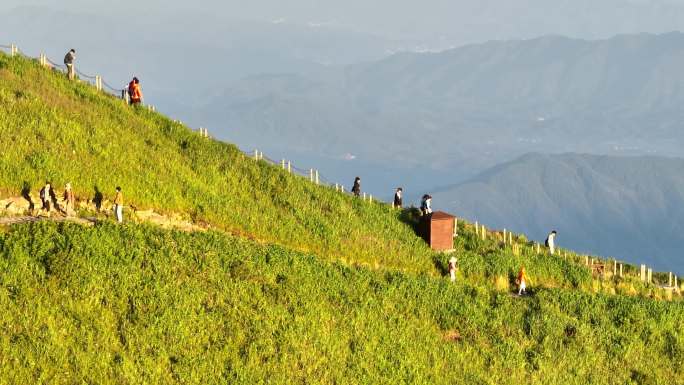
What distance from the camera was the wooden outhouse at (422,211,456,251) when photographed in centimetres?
4097

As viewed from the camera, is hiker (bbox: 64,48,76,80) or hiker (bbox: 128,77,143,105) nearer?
hiker (bbox: 128,77,143,105)

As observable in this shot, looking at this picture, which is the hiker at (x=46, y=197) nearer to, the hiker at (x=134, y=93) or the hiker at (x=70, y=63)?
the hiker at (x=134, y=93)

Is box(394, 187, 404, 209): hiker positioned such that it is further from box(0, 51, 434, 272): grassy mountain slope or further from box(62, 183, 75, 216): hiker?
box(62, 183, 75, 216): hiker

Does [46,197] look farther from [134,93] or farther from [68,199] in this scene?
[134,93]

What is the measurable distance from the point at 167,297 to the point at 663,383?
716 inches

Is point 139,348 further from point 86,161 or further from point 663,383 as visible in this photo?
point 663,383

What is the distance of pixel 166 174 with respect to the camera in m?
36.5

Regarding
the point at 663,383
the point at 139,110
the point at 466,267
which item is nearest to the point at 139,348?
the point at 663,383

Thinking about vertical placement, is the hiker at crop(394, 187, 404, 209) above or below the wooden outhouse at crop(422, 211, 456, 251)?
above

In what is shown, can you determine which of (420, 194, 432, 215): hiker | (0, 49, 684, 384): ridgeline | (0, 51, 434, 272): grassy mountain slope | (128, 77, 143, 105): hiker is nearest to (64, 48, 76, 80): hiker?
(0, 49, 684, 384): ridgeline

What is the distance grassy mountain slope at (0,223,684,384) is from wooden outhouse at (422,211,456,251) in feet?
29.1

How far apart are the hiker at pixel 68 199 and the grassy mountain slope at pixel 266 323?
3295 millimetres

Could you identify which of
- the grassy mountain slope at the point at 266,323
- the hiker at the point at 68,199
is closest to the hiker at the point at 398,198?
the grassy mountain slope at the point at 266,323

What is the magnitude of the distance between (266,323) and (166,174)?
1481 centimetres
